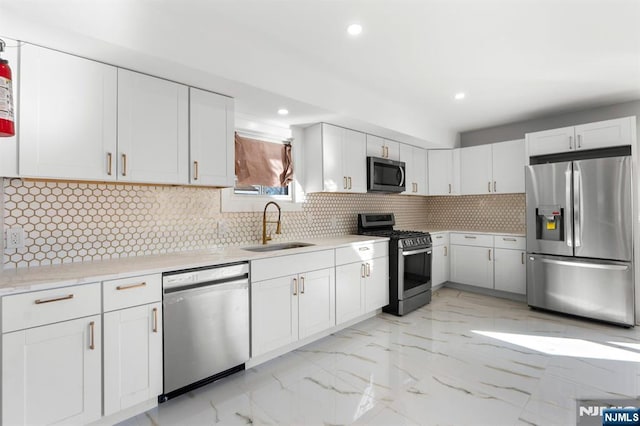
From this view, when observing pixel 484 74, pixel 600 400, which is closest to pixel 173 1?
pixel 484 74

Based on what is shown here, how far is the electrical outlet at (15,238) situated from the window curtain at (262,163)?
1.63 m

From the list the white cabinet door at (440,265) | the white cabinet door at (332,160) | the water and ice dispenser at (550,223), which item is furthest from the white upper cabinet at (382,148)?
the water and ice dispenser at (550,223)

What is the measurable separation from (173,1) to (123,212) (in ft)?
4.93

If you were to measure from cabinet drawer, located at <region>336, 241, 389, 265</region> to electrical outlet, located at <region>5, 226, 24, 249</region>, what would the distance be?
2.42 metres

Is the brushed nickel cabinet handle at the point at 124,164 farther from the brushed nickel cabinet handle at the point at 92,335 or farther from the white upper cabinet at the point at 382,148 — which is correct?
the white upper cabinet at the point at 382,148

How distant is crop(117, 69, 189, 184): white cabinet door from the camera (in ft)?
7.06

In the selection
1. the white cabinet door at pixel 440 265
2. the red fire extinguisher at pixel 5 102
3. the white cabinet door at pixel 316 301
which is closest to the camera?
the red fire extinguisher at pixel 5 102

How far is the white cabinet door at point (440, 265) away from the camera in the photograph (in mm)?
4727

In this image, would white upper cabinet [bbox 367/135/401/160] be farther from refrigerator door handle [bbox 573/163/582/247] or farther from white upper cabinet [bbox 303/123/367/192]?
refrigerator door handle [bbox 573/163/582/247]

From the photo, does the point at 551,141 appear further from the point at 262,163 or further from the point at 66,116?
the point at 66,116

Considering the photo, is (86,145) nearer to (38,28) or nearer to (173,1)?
(38,28)

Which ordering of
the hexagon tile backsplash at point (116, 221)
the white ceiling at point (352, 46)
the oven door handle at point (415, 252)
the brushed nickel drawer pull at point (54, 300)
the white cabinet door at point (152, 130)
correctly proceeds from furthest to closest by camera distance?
the oven door handle at point (415, 252) < the white cabinet door at point (152, 130) < the hexagon tile backsplash at point (116, 221) < the white ceiling at point (352, 46) < the brushed nickel drawer pull at point (54, 300)

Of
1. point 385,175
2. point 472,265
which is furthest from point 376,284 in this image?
point 472,265

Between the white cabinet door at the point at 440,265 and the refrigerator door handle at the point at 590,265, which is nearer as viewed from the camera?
the refrigerator door handle at the point at 590,265
